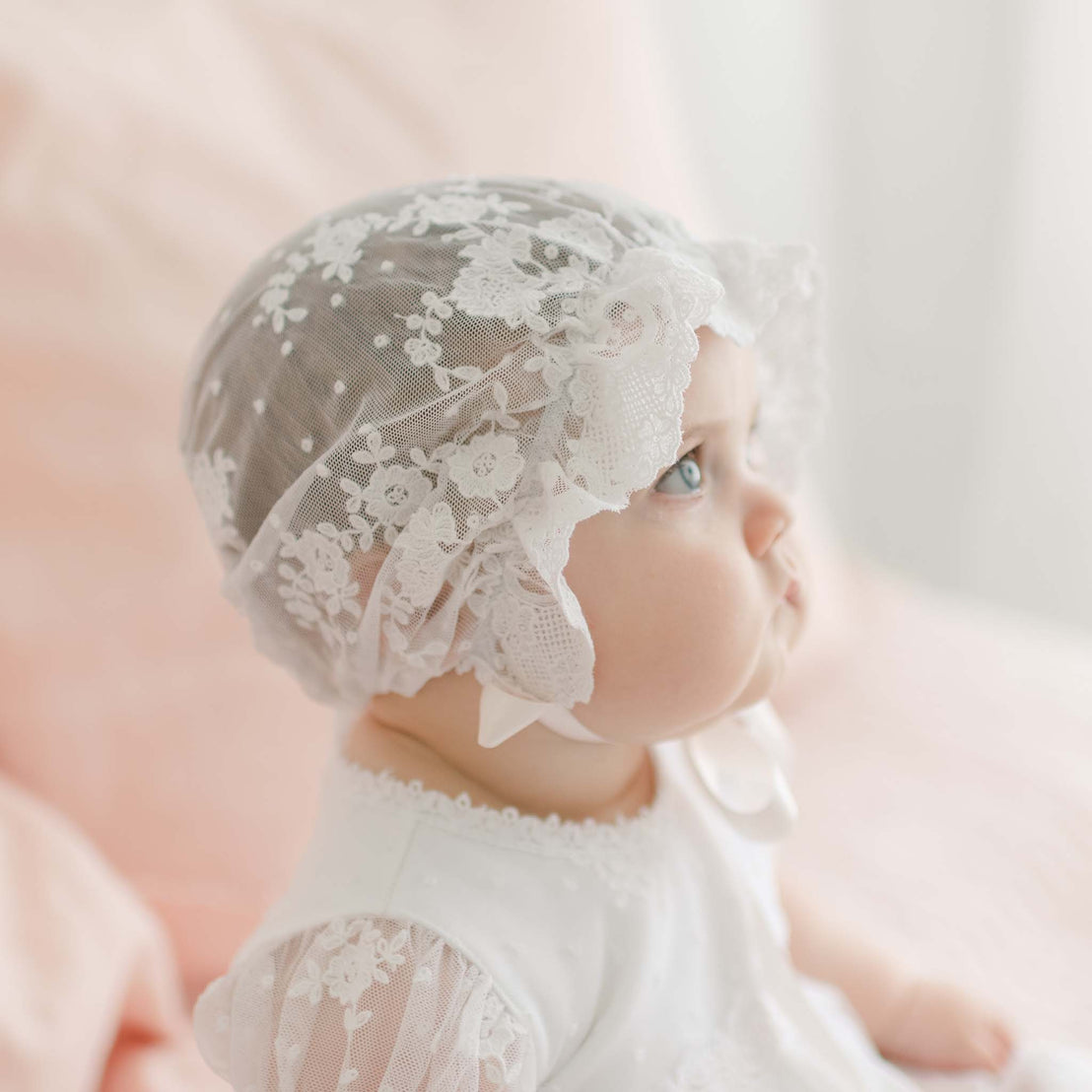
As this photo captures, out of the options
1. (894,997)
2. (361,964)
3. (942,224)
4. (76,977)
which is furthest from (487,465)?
(942,224)

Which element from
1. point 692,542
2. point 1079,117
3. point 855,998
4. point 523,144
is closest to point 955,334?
point 1079,117

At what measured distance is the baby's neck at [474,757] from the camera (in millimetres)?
780

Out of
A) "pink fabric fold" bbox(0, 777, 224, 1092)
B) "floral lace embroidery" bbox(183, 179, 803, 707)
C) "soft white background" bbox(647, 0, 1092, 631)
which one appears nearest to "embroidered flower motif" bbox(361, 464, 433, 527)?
"floral lace embroidery" bbox(183, 179, 803, 707)

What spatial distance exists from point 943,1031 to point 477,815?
428 mm

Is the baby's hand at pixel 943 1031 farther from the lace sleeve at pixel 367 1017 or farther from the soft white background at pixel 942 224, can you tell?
the soft white background at pixel 942 224

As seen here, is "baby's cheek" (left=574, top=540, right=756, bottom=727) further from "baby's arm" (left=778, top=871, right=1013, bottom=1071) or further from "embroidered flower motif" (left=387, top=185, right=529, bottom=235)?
"baby's arm" (left=778, top=871, right=1013, bottom=1071)

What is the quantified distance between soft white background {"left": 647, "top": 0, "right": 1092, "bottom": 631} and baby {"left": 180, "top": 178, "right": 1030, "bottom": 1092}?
1.21 m

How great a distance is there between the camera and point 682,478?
730 mm

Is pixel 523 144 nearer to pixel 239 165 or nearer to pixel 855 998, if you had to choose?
pixel 239 165

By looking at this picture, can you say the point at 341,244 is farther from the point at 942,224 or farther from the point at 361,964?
the point at 942,224

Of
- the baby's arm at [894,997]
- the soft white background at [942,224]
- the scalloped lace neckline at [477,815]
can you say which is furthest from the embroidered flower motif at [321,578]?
the soft white background at [942,224]

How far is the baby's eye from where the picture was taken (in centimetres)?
73

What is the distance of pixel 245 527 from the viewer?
0.75 m

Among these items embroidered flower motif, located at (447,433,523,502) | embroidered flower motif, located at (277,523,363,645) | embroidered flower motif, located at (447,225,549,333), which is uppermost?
embroidered flower motif, located at (447,225,549,333)
